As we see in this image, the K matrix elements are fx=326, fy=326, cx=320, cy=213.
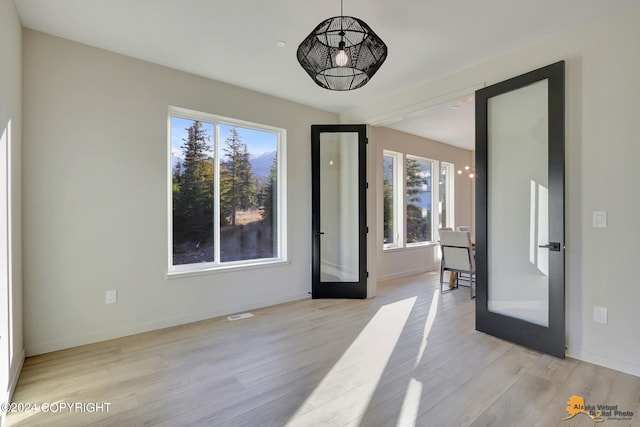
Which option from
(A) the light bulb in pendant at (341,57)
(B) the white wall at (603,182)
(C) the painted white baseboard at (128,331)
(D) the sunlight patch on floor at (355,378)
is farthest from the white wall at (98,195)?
(B) the white wall at (603,182)

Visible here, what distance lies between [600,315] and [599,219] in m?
0.75

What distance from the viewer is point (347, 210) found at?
4.71 metres

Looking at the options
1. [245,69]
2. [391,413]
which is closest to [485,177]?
[391,413]

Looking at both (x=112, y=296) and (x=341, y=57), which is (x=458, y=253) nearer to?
(x=341, y=57)

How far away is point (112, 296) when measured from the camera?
3105 mm

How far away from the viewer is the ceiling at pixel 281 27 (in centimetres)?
238

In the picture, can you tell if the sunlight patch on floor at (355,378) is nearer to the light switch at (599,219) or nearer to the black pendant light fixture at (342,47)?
the light switch at (599,219)

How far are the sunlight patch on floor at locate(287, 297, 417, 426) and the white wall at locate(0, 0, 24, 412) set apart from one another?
183 centimetres

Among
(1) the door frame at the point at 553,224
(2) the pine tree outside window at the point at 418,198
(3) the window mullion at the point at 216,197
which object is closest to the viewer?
(1) the door frame at the point at 553,224

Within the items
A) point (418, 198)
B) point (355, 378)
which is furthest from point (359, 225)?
point (418, 198)

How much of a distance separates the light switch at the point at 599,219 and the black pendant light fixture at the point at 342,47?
2.09 m

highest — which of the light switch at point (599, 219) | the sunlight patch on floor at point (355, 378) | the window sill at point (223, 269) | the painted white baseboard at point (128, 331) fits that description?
the light switch at point (599, 219)

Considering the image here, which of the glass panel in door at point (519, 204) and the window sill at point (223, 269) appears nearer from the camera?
the glass panel in door at point (519, 204)

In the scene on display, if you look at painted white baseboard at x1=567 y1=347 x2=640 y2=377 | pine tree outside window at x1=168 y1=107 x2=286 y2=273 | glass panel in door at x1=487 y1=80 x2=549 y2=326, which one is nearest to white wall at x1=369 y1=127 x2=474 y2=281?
pine tree outside window at x1=168 y1=107 x2=286 y2=273
